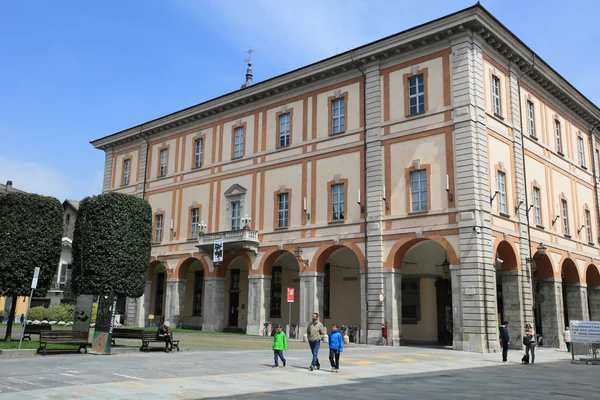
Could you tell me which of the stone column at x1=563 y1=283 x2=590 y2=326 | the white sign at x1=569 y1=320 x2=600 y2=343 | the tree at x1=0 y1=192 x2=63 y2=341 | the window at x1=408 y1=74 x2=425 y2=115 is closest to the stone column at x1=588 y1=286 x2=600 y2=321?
the stone column at x1=563 y1=283 x2=590 y2=326

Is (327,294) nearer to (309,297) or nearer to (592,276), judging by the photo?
(309,297)

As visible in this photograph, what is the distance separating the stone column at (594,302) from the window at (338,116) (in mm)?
19053

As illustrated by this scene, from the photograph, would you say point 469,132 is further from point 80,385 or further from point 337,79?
point 80,385

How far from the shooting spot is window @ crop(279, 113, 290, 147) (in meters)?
34.8

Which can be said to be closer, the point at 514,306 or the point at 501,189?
the point at 514,306

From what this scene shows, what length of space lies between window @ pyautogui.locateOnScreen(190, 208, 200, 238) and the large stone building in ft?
0.36

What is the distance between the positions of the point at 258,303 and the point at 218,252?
3.93 metres

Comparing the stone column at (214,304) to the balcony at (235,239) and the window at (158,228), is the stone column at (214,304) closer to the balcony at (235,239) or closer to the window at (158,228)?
the balcony at (235,239)

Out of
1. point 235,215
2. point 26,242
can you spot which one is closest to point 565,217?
point 235,215

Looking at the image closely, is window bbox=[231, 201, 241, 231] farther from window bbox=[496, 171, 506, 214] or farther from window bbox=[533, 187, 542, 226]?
window bbox=[533, 187, 542, 226]

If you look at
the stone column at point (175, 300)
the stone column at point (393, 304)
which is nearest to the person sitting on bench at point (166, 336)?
the stone column at point (393, 304)

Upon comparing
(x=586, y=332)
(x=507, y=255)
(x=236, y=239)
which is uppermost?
(x=236, y=239)

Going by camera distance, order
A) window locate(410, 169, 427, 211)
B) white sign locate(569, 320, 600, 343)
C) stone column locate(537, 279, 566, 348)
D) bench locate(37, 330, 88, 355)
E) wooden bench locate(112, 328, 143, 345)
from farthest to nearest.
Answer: stone column locate(537, 279, 566, 348), window locate(410, 169, 427, 211), wooden bench locate(112, 328, 143, 345), white sign locate(569, 320, 600, 343), bench locate(37, 330, 88, 355)

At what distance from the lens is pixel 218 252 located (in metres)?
35.0
